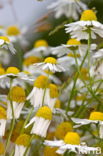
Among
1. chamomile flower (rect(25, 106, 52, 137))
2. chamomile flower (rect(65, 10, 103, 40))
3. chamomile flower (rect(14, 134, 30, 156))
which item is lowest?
chamomile flower (rect(14, 134, 30, 156))

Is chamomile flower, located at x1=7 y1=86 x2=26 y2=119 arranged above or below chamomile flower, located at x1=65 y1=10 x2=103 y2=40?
below

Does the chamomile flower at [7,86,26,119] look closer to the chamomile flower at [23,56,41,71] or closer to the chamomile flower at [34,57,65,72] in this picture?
the chamomile flower at [34,57,65,72]

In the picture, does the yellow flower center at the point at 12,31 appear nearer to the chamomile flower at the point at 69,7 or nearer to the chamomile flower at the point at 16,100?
the chamomile flower at the point at 69,7

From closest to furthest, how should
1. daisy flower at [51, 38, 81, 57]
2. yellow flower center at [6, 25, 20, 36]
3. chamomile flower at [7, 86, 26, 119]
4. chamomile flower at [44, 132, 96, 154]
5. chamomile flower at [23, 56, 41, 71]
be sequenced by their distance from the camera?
chamomile flower at [44, 132, 96, 154], chamomile flower at [7, 86, 26, 119], daisy flower at [51, 38, 81, 57], chamomile flower at [23, 56, 41, 71], yellow flower center at [6, 25, 20, 36]

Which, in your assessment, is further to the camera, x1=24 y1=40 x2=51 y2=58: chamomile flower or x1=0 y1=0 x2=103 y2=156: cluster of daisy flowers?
x1=24 y1=40 x2=51 y2=58: chamomile flower

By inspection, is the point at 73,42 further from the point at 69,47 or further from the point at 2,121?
the point at 2,121

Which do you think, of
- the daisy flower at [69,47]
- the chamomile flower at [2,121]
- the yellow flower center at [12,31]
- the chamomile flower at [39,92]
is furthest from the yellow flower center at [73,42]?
the yellow flower center at [12,31]

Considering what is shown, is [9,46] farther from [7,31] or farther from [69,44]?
[7,31]

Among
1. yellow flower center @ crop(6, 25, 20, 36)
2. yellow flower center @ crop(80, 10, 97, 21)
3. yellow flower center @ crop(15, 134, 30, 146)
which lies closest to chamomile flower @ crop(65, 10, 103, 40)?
yellow flower center @ crop(80, 10, 97, 21)

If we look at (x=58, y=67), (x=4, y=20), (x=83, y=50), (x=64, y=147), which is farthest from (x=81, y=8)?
(x=4, y=20)
